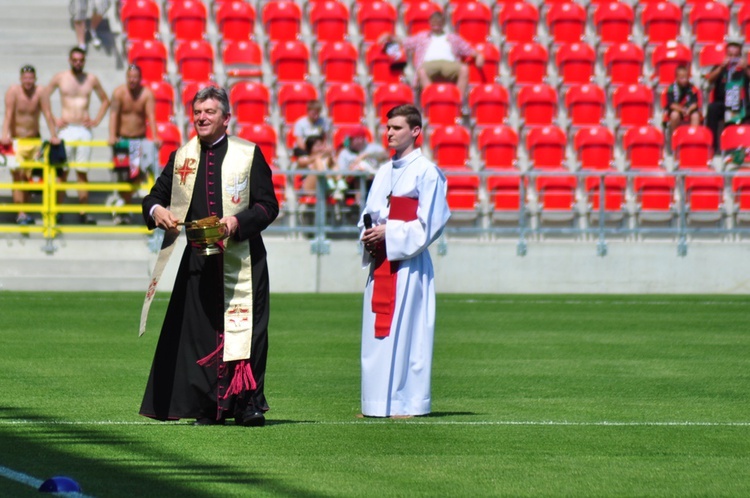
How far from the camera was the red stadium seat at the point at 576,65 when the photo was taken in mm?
25750

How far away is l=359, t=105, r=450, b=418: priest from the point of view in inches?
384

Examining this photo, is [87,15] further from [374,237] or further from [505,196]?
[374,237]

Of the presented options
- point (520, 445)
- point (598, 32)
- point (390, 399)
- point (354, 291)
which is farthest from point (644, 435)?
point (598, 32)

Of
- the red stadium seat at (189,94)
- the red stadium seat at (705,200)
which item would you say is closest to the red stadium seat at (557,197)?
the red stadium seat at (705,200)

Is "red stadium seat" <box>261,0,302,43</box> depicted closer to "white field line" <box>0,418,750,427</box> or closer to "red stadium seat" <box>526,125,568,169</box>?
"red stadium seat" <box>526,125,568,169</box>

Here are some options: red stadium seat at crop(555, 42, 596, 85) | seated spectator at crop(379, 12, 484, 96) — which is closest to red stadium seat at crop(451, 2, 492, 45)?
red stadium seat at crop(555, 42, 596, 85)

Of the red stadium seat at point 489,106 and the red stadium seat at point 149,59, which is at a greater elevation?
the red stadium seat at point 149,59

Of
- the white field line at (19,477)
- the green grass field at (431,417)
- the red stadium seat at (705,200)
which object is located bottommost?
the green grass field at (431,417)

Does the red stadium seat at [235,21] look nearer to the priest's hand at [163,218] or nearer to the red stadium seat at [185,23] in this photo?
the red stadium seat at [185,23]

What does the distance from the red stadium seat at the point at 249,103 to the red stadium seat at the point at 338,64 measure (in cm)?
125

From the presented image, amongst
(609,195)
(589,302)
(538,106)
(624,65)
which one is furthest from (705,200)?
(624,65)

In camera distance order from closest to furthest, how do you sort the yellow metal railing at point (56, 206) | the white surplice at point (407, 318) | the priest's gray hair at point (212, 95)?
the priest's gray hair at point (212, 95)
the white surplice at point (407, 318)
the yellow metal railing at point (56, 206)

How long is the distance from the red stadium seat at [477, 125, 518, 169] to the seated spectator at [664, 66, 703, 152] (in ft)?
8.01

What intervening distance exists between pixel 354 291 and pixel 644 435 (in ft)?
41.3
